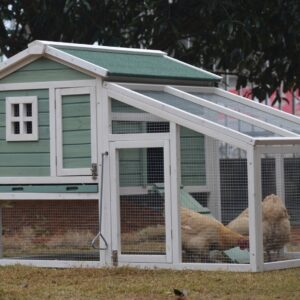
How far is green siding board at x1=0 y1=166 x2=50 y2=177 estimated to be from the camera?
40.2ft

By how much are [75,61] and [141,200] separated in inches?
67.4

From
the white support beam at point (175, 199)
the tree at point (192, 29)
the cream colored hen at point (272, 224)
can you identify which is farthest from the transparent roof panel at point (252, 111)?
the tree at point (192, 29)

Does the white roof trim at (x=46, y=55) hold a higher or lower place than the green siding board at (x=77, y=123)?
higher

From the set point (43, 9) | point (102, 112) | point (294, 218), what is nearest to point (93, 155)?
point (102, 112)

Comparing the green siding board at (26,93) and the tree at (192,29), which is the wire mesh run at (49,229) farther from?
the tree at (192,29)

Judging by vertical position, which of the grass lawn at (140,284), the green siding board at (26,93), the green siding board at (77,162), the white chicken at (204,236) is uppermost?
the green siding board at (26,93)

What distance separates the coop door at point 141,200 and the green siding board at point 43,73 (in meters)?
0.96

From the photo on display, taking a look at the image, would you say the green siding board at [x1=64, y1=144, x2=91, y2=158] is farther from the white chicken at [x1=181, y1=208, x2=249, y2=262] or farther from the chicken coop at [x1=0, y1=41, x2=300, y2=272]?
the white chicken at [x1=181, y1=208, x2=249, y2=262]

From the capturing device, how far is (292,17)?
18.3 metres

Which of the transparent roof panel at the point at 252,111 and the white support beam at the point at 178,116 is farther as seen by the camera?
the transparent roof panel at the point at 252,111

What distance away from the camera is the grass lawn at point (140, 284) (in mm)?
9711

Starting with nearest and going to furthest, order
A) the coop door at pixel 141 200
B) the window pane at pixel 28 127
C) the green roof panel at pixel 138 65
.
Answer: the coop door at pixel 141 200 < the green roof panel at pixel 138 65 < the window pane at pixel 28 127

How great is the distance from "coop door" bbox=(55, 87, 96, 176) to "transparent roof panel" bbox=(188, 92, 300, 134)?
4.95ft

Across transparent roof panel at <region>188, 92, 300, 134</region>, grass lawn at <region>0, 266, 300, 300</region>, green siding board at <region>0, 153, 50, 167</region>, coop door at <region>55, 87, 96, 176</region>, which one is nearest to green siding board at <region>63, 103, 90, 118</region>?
coop door at <region>55, 87, 96, 176</region>
